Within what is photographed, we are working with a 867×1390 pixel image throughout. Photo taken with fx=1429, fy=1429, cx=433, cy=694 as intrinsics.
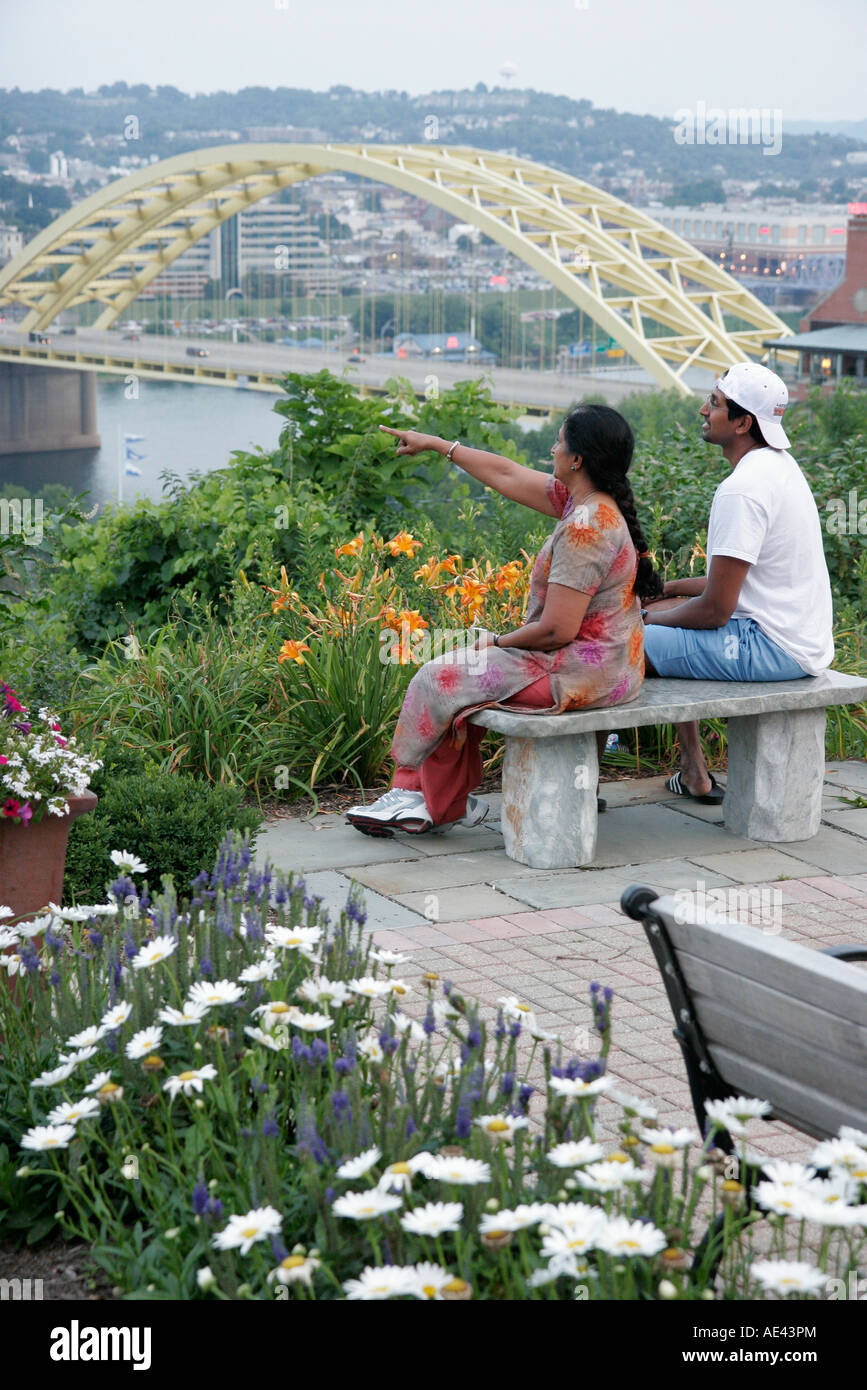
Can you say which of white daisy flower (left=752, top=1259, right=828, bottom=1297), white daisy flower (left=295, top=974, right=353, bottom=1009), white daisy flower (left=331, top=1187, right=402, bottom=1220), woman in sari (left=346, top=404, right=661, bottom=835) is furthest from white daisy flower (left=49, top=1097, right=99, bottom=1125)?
woman in sari (left=346, top=404, right=661, bottom=835)

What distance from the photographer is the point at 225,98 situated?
85.6 metres

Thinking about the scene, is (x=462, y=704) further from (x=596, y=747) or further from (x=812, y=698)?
(x=812, y=698)

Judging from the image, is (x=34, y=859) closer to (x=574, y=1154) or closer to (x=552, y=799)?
(x=552, y=799)

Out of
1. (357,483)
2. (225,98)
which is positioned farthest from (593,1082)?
(225,98)

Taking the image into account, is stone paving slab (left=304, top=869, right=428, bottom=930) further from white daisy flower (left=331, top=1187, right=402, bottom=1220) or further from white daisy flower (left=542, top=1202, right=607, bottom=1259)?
white daisy flower (left=542, top=1202, right=607, bottom=1259)

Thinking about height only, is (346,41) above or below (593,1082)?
above

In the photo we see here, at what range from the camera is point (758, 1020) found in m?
2.23

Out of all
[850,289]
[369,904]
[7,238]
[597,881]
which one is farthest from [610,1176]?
[7,238]

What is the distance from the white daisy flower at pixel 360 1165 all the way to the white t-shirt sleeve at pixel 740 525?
3.23 metres

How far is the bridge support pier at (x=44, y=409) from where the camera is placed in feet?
168

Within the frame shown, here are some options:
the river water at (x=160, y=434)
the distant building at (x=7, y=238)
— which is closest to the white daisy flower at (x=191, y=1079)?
the river water at (x=160, y=434)

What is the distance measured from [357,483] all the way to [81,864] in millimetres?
4586

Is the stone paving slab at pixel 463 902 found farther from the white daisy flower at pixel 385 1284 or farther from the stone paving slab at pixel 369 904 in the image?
the white daisy flower at pixel 385 1284

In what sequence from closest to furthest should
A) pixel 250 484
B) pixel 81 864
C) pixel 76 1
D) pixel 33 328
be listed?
pixel 81 864
pixel 250 484
pixel 33 328
pixel 76 1
